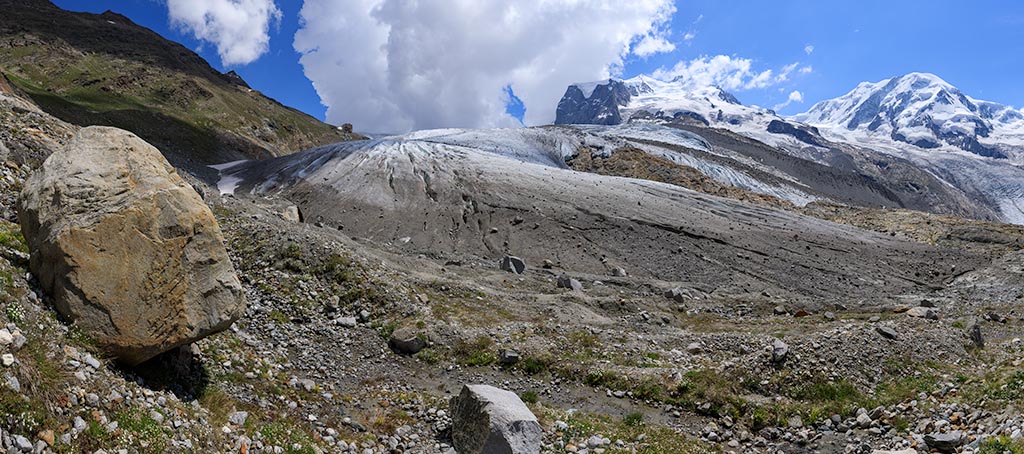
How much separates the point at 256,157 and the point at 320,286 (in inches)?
3815

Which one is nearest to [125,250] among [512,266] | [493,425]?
[493,425]

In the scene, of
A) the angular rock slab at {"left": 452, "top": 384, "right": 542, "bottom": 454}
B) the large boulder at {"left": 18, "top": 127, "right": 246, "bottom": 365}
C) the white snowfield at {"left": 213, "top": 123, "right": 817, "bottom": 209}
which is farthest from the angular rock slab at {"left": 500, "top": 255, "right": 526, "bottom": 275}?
the white snowfield at {"left": 213, "top": 123, "right": 817, "bottom": 209}

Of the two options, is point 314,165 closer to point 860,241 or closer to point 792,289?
point 792,289

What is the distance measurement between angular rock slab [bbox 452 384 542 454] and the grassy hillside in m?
83.4

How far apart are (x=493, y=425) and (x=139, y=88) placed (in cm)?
13716

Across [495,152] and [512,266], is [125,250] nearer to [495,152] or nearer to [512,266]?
[512,266]

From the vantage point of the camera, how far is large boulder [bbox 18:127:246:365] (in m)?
9.77

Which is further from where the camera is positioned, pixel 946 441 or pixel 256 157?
pixel 256 157

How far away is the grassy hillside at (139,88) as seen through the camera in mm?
88938

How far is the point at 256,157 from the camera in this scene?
107 metres

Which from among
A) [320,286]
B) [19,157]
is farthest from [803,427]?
[19,157]

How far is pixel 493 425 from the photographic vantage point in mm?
11273

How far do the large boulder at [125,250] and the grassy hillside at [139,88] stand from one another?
79533 mm

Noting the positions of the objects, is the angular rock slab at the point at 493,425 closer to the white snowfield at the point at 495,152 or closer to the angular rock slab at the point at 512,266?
the angular rock slab at the point at 512,266
